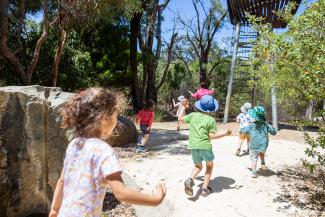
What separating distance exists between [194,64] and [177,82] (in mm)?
4395

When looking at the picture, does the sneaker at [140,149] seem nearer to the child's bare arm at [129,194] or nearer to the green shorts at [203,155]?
the green shorts at [203,155]

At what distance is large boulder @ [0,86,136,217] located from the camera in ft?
14.0

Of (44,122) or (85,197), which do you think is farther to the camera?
(44,122)

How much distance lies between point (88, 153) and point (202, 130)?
12.3 feet

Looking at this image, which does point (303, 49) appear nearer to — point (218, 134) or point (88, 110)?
point (218, 134)

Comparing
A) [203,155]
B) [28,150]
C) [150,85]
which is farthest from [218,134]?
[150,85]

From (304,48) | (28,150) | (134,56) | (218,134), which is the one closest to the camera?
(28,150)

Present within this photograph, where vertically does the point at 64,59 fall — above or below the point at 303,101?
above

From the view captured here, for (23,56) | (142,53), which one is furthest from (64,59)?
(142,53)

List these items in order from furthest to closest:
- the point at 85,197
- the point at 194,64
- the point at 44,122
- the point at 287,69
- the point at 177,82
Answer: the point at 194,64 → the point at 177,82 → the point at 287,69 → the point at 44,122 → the point at 85,197

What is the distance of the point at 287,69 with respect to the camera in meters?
5.91

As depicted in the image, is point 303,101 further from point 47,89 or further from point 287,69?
point 47,89

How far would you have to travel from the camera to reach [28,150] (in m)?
4.43

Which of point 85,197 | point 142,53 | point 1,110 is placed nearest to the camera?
point 85,197
